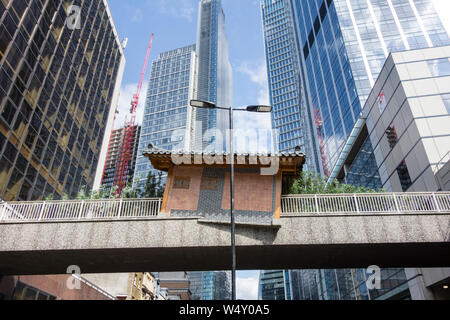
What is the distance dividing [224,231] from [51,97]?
123 ft

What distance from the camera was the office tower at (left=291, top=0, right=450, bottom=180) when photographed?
61812 millimetres

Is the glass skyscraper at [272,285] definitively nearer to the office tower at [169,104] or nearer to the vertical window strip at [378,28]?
the office tower at [169,104]

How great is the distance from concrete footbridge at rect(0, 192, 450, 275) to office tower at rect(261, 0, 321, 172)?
377 ft

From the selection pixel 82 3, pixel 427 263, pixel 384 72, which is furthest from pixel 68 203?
pixel 82 3

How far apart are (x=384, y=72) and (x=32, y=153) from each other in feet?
136

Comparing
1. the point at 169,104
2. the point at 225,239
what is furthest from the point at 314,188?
the point at 169,104

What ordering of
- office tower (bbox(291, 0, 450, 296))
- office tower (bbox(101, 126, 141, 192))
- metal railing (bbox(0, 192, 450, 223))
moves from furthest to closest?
office tower (bbox(101, 126, 141, 192)), office tower (bbox(291, 0, 450, 296)), metal railing (bbox(0, 192, 450, 223))

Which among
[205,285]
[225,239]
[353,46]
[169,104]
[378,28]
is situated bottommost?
[225,239]

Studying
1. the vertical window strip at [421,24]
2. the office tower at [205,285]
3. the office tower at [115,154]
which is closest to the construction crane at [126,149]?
the office tower at [115,154]

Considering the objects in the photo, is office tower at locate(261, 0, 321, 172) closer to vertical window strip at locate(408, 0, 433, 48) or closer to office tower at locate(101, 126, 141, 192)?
vertical window strip at locate(408, 0, 433, 48)

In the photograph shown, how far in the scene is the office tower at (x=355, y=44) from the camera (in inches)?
2434

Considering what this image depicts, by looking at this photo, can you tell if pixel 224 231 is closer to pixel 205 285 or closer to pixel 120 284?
pixel 120 284

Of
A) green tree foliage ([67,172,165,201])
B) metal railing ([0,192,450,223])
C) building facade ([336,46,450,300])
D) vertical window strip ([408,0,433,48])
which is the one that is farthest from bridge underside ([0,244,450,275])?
vertical window strip ([408,0,433,48])

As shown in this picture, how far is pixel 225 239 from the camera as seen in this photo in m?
15.6
